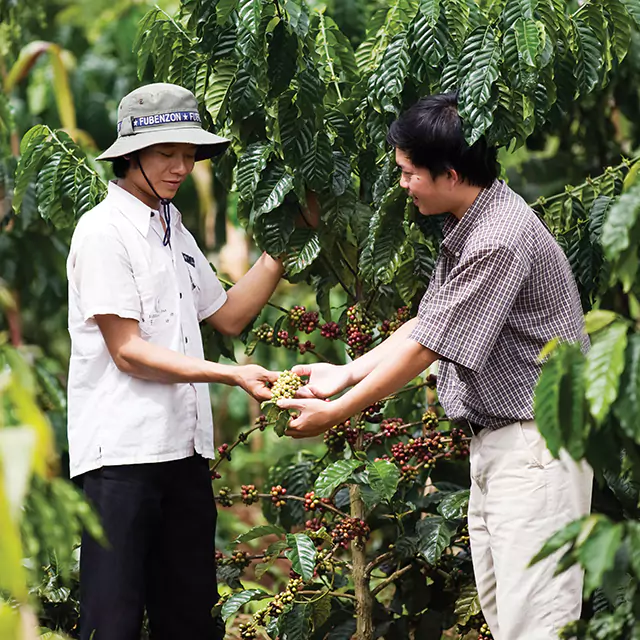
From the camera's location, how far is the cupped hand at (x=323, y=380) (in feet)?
9.10

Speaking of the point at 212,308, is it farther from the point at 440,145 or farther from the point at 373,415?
the point at 440,145

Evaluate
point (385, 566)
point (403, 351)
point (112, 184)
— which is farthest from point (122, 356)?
point (385, 566)

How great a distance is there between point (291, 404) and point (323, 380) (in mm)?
200

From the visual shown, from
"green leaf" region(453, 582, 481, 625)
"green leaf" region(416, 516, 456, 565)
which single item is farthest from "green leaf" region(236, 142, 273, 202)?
"green leaf" region(453, 582, 481, 625)

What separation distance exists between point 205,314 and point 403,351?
0.73 m

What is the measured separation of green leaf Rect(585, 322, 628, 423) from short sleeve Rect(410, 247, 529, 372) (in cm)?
64

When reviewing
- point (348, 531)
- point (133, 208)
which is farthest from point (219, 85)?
point (348, 531)

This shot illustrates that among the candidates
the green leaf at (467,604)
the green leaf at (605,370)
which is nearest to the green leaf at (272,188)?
the green leaf at (467,604)

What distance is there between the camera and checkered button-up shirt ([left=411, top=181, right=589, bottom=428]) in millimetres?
2359

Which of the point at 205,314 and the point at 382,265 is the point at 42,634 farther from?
the point at 382,265

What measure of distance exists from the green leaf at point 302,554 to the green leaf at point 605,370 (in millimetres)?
1215

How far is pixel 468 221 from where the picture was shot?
2508mm

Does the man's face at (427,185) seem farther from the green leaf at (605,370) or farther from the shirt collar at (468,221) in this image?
the green leaf at (605,370)

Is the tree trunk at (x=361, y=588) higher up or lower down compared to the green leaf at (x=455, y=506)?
lower down
